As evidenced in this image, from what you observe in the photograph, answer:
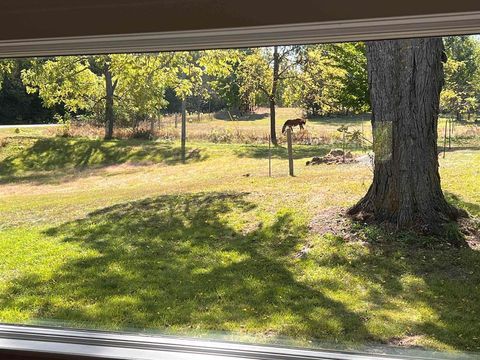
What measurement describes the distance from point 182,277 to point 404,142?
93 cm

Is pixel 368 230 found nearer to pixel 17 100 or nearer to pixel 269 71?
pixel 269 71

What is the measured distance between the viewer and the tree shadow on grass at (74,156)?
1.97 m

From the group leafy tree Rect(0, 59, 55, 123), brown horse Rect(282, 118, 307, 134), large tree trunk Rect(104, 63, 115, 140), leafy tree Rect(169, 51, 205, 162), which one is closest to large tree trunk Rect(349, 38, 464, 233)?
brown horse Rect(282, 118, 307, 134)

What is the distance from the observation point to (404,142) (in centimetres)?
181

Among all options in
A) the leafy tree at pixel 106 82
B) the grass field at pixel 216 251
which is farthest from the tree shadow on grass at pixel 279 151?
the leafy tree at pixel 106 82

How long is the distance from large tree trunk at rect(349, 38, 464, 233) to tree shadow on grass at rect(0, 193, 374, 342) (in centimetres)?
32

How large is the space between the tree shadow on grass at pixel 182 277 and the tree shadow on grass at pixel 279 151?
0.53ft

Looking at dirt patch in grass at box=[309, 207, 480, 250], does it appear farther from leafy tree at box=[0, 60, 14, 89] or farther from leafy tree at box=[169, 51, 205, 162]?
leafy tree at box=[0, 60, 14, 89]

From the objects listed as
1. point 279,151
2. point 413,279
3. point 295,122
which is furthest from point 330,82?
point 413,279

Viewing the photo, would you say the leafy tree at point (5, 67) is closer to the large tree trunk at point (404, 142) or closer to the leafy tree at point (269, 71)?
the leafy tree at point (269, 71)

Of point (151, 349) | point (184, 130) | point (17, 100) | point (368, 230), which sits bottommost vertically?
point (151, 349)

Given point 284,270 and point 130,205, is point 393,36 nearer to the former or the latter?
point 284,270

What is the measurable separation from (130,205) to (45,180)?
38 centimetres

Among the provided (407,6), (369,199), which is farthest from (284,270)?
(407,6)
